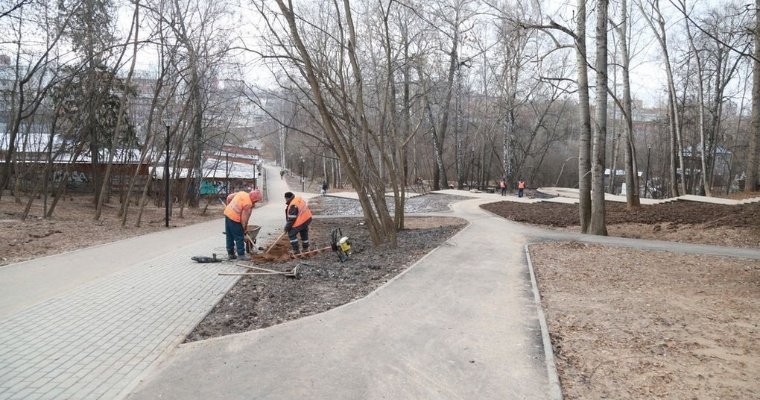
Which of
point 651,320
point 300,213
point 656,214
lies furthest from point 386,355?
point 656,214

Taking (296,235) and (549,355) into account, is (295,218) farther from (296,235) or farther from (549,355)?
(549,355)

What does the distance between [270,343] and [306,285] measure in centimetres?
262

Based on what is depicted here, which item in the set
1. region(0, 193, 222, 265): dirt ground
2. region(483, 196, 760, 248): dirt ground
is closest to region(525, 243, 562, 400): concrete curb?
region(483, 196, 760, 248): dirt ground

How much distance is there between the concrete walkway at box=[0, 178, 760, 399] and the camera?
160 inches

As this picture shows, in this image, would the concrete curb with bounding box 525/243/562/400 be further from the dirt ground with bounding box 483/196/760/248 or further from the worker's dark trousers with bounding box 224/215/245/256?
the dirt ground with bounding box 483/196/760/248

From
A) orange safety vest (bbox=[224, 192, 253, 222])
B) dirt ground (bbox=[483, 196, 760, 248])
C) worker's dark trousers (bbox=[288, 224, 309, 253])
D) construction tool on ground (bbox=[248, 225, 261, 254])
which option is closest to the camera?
orange safety vest (bbox=[224, 192, 253, 222])

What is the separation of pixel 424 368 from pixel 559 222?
1347 centimetres

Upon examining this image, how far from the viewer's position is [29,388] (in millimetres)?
3975

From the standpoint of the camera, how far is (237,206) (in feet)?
32.3

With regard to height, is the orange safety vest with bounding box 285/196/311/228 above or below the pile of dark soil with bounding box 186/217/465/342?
above

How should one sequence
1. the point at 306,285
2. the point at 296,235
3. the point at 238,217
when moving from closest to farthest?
the point at 306,285 → the point at 238,217 → the point at 296,235

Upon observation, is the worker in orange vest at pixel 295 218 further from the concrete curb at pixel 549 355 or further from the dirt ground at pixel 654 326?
the concrete curb at pixel 549 355

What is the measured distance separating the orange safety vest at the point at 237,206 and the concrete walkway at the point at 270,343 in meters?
1.52

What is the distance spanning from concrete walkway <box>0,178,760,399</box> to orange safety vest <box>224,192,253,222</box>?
59.7 inches
